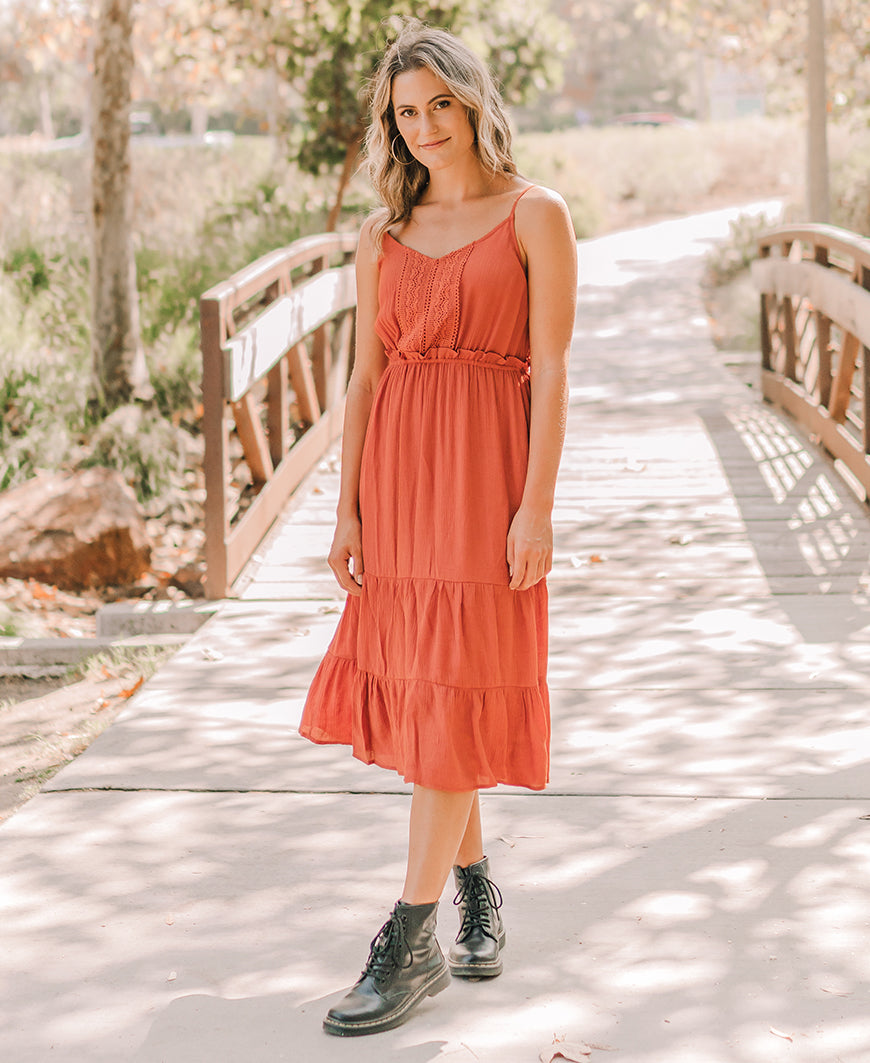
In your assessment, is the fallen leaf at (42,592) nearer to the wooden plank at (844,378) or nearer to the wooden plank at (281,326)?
the wooden plank at (281,326)

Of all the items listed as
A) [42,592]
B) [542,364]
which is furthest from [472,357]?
[42,592]

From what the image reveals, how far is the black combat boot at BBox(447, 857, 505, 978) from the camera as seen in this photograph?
9.57 ft

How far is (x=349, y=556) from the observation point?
3.03m

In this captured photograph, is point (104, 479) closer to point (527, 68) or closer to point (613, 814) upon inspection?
point (613, 814)

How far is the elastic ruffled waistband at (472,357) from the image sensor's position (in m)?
2.86

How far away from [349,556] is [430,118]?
947 mm

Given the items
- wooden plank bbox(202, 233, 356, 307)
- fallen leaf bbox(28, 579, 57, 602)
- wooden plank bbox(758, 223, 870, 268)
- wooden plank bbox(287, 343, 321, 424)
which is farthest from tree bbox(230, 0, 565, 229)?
fallen leaf bbox(28, 579, 57, 602)

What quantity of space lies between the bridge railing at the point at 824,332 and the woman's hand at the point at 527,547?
14.7 feet

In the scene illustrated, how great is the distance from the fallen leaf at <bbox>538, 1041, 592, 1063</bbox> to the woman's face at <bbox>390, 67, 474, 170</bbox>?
1.78 metres

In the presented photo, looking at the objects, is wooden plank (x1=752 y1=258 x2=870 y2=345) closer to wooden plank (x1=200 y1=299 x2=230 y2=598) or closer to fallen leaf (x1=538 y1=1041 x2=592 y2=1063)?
wooden plank (x1=200 y1=299 x2=230 y2=598)

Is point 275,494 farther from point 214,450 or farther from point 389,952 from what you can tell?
point 389,952

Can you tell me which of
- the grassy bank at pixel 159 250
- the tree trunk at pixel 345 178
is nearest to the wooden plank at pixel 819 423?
the grassy bank at pixel 159 250

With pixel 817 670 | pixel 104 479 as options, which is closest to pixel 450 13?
pixel 104 479

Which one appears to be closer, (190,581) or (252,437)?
(252,437)
